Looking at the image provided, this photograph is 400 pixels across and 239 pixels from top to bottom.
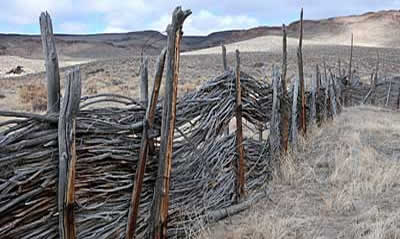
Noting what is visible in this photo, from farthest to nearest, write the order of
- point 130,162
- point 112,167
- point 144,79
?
1. point 144,79
2. point 130,162
3. point 112,167

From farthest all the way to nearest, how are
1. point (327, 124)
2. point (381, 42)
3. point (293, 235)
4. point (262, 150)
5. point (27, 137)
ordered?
point (381, 42)
point (327, 124)
point (262, 150)
point (293, 235)
point (27, 137)

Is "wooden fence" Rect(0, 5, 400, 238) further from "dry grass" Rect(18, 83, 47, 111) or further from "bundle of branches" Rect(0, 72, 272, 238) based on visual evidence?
"dry grass" Rect(18, 83, 47, 111)

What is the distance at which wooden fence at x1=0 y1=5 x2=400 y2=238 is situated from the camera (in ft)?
10.1

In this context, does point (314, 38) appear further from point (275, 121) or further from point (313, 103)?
point (275, 121)

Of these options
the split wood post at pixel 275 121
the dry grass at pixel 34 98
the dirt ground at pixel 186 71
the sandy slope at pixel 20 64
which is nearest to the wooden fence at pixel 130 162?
the split wood post at pixel 275 121

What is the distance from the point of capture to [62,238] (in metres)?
3.29

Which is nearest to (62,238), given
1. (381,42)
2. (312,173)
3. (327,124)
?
(312,173)

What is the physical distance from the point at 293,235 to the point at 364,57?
4167 cm

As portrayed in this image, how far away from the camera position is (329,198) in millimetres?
5484

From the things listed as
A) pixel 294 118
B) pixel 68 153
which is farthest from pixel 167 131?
pixel 294 118

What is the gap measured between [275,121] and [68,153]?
3751 mm

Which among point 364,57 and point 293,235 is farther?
point 364,57

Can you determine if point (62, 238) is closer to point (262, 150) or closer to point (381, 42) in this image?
point (262, 150)

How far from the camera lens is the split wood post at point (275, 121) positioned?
6.37 metres
